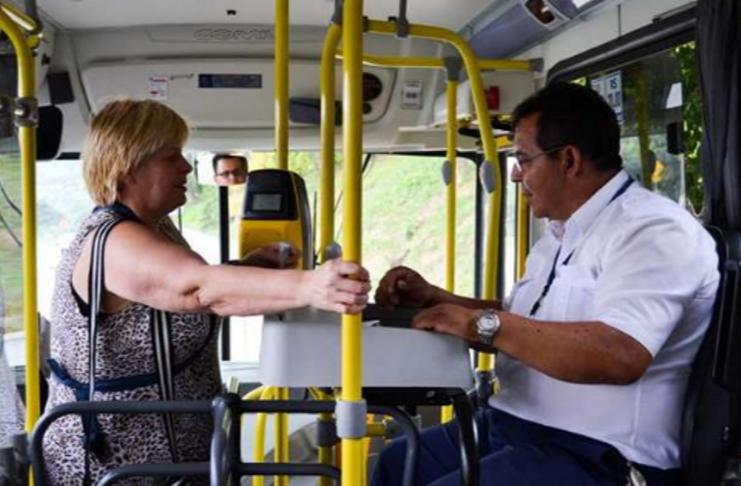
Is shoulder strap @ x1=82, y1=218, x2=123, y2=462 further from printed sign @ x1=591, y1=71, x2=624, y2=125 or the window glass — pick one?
the window glass

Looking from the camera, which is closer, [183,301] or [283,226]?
[183,301]

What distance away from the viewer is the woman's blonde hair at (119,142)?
5.67ft

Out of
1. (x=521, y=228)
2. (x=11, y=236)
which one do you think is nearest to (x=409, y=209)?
(x=521, y=228)

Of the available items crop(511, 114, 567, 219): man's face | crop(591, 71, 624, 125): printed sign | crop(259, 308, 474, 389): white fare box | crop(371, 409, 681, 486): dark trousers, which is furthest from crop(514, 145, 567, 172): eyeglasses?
crop(591, 71, 624, 125): printed sign

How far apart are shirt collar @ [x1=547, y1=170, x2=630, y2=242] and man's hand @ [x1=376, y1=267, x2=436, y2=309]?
47cm

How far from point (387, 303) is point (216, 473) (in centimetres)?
85

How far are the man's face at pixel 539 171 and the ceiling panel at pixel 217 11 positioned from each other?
6.15ft

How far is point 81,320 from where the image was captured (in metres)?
1.66

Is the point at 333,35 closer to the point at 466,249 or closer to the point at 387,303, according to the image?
the point at 387,303

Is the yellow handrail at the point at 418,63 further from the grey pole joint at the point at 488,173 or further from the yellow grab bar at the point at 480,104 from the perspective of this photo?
the grey pole joint at the point at 488,173

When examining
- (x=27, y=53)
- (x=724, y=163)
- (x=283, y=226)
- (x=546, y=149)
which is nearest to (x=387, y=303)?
(x=283, y=226)

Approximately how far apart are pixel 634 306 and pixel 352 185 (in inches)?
30.4

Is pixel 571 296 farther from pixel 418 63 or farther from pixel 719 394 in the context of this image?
pixel 418 63

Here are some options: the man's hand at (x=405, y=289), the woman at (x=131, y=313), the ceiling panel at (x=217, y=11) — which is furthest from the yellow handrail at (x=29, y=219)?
the ceiling panel at (x=217, y=11)
